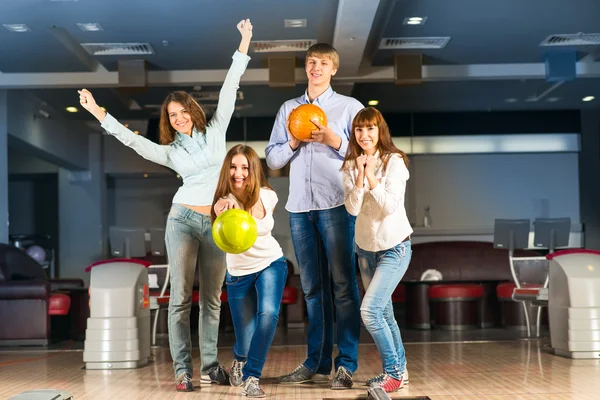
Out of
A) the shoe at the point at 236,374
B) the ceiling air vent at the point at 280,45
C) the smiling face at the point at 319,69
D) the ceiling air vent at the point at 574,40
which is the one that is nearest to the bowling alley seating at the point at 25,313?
the ceiling air vent at the point at 280,45

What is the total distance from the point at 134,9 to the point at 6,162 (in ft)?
12.1

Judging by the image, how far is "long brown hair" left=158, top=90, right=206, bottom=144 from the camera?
154 inches

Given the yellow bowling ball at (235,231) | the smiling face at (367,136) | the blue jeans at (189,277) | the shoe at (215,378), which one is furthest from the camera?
the shoe at (215,378)

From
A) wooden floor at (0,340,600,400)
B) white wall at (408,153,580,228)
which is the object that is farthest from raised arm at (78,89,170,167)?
white wall at (408,153,580,228)

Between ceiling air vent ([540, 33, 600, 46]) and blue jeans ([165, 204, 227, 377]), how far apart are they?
18.6 feet

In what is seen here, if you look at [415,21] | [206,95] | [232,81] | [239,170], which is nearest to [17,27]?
[206,95]

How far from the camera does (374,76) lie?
9.23m

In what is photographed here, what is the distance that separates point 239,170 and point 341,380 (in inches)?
45.1

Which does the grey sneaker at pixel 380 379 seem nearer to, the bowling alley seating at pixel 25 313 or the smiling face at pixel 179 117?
the smiling face at pixel 179 117

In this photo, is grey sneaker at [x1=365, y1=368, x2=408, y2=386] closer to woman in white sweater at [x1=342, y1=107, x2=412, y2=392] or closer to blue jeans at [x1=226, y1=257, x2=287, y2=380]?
woman in white sweater at [x1=342, y1=107, x2=412, y2=392]

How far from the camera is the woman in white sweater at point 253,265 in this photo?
3.55 m

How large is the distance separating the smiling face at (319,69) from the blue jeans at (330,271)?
656mm

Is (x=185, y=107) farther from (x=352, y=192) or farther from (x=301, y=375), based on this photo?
(x=301, y=375)

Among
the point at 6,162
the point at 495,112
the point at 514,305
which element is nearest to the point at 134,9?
the point at 6,162
